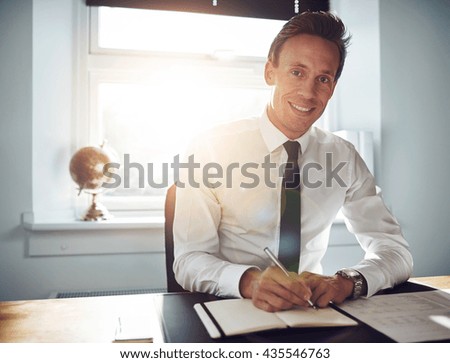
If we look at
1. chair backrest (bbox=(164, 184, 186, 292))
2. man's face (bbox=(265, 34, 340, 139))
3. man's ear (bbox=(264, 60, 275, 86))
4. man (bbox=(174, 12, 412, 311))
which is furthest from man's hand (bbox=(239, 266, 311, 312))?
man's ear (bbox=(264, 60, 275, 86))

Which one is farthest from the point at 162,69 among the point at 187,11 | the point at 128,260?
the point at 128,260

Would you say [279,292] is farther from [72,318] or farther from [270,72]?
[270,72]

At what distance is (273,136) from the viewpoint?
3.70 ft

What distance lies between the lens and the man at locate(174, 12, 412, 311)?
1.02m

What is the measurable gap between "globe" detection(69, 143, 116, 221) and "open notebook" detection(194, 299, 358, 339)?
40.8 inches

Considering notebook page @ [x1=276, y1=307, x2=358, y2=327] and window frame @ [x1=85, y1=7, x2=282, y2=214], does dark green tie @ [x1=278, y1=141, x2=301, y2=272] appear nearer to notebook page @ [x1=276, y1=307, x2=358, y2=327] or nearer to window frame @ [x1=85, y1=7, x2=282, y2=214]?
notebook page @ [x1=276, y1=307, x2=358, y2=327]

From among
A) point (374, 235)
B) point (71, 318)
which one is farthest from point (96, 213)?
point (374, 235)

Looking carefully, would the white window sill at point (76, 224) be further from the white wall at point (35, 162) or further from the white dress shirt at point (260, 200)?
the white dress shirt at point (260, 200)

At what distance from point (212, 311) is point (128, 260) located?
1.07m

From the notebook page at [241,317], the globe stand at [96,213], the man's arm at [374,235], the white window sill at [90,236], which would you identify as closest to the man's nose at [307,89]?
the man's arm at [374,235]

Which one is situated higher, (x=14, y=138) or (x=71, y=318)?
(x=14, y=138)

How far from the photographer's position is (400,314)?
68cm

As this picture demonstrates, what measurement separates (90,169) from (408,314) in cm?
128

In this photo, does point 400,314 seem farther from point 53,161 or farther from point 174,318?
point 53,161
